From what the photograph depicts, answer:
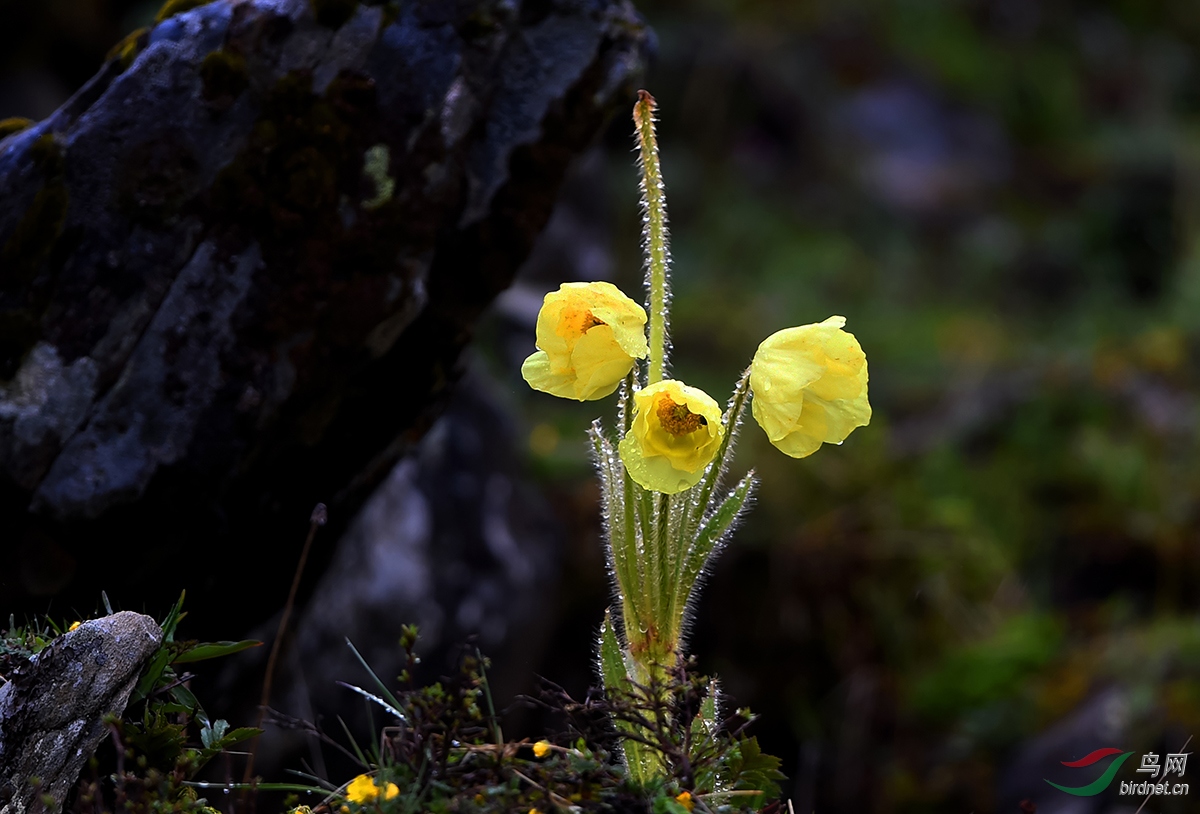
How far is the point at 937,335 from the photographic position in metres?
7.25

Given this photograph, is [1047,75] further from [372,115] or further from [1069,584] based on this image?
[372,115]

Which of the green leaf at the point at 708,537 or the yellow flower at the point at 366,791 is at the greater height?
the yellow flower at the point at 366,791

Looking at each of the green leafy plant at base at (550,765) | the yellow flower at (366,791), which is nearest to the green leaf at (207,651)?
the green leafy plant at base at (550,765)

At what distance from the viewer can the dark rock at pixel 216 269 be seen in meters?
2.04

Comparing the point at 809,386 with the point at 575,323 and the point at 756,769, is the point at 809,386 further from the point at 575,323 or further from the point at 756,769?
the point at 756,769

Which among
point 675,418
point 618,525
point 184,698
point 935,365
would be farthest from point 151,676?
point 935,365

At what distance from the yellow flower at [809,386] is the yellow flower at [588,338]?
0.18 m

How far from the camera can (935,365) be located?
666 cm

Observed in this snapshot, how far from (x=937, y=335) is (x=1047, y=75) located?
4857mm

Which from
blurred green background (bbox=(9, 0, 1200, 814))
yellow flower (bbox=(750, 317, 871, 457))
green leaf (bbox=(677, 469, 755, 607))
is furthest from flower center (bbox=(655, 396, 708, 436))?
blurred green background (bbox=(9, 0, 1200, 814))

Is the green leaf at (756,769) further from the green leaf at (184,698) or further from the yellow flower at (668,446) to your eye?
the green leaf at (184,698)

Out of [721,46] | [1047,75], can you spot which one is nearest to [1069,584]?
[721,46]

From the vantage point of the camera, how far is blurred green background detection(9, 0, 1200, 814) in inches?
166

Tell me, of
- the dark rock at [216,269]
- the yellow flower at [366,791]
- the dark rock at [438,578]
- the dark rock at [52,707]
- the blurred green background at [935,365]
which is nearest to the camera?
the yellow flower at [366,791]
